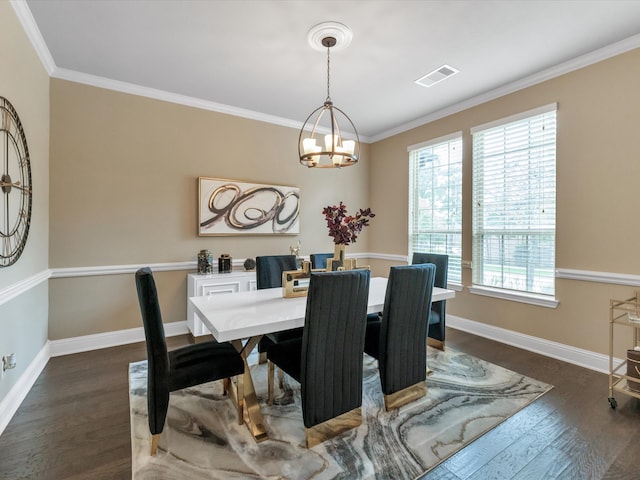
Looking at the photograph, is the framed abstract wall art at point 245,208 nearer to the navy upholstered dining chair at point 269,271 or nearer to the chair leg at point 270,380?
the navy upholstered dining chair at point 269,271

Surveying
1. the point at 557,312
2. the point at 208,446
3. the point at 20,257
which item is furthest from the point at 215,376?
the point at 557,312

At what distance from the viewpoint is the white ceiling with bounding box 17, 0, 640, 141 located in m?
2.22

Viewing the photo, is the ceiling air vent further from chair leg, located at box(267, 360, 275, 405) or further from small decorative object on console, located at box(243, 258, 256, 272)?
chair leg, located at box(267, 360, 275, 405)

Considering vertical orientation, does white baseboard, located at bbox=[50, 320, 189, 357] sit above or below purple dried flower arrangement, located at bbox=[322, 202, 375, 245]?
below

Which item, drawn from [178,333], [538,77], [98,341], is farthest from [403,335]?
[98,341]

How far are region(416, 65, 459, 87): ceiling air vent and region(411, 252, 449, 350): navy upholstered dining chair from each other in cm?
178

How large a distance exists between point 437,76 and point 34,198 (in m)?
3.81

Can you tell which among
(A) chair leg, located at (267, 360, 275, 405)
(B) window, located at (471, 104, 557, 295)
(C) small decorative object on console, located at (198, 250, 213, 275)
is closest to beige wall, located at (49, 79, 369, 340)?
(C) small decorative object on console, located at (198, 250, 213, 275)

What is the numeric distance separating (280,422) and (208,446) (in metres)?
0.44

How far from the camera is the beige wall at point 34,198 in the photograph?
205 cm

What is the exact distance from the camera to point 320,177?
15.6ft

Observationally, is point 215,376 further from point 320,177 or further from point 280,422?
point 320,177

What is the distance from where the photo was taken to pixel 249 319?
1.81m

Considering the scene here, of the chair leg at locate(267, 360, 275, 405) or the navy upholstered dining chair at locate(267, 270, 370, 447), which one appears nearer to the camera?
the navy upholstered dining chair at locate(267, 270, 370, 447)
